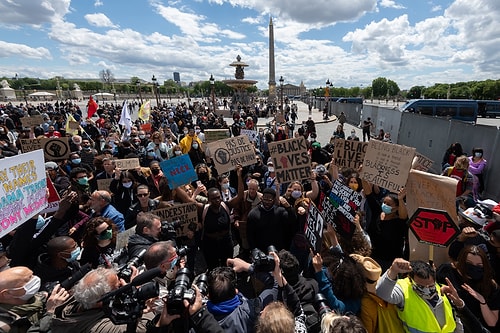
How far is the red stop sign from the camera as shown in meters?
2.92

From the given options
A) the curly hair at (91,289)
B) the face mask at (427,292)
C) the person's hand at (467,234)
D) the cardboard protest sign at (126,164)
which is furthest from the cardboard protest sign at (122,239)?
the person's hand at (467,234)

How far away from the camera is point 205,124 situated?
18.2m

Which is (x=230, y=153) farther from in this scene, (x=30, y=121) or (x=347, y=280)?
(x=30, y=121)

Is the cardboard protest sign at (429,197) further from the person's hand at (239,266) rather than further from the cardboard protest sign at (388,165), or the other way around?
the person's hand at (239,266)

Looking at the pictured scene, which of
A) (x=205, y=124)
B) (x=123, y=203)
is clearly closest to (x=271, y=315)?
(x=123, y=203)

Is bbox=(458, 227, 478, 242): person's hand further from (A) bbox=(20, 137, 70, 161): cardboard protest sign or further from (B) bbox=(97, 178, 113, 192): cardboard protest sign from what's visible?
(A) bbox=(20, 137, 70, 161): cardboard protest sign

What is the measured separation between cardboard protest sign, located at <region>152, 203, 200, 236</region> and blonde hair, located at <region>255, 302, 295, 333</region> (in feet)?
8.44

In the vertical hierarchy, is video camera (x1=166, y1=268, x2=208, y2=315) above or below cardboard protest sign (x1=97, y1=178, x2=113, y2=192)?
above

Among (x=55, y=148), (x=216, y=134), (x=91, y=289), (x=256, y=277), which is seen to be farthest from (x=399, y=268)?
(x=216, y=134)

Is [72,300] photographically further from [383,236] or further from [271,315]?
[383,236]

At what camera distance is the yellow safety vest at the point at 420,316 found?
2316 mm

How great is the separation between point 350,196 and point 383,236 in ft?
3.75

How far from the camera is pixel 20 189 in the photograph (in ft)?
11.3

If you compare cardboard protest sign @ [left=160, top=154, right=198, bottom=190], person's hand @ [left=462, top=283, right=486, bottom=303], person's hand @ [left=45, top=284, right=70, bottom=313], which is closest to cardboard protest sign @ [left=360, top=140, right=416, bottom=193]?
person's hand @ [left=462, top=283, right=486, bottom=303]
